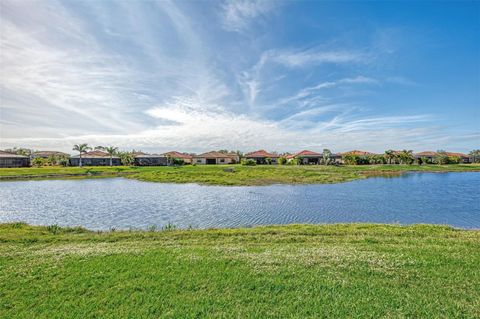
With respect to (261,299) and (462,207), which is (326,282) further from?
(462,207)

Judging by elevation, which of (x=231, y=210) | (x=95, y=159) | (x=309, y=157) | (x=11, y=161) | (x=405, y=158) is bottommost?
(x=231, y=210)

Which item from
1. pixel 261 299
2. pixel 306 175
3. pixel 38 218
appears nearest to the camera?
pixel 261 299

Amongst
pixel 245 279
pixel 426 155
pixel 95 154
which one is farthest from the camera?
pixel 426 155

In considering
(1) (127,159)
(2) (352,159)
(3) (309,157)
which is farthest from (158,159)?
(2) (352,159)

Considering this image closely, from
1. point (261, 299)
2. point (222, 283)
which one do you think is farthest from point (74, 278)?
point (261, 299)

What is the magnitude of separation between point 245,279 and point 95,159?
3919 inches

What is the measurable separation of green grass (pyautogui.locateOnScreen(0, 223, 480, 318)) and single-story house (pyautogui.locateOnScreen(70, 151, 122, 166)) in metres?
89.8

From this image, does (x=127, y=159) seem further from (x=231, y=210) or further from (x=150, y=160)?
(x=231, y=210)

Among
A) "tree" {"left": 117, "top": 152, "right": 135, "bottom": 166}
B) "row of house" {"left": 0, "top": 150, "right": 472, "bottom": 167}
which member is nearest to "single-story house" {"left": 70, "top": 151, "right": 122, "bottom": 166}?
"row of house" {"left": 0, "top": 150, "right": 472, "bottom": 167}

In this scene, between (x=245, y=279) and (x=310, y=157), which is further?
(x=310, y=157)

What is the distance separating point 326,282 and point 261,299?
1953mm

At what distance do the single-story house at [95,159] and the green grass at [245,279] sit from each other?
295 feet

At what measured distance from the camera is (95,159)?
3637 inches

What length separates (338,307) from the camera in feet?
19.2
